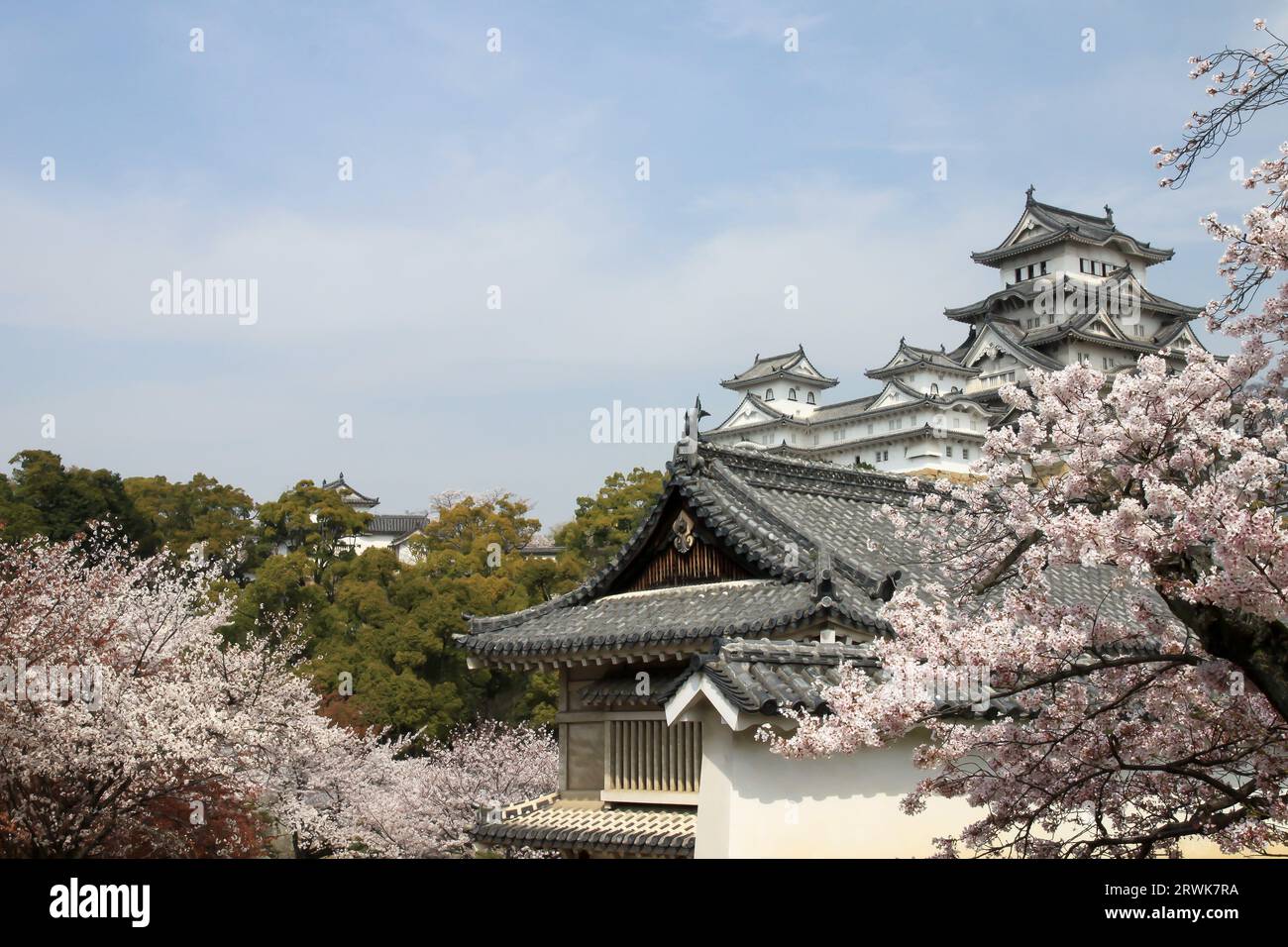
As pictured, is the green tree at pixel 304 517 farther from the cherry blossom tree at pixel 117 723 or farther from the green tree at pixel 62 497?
the cherry blossom tree at pixel 117 723

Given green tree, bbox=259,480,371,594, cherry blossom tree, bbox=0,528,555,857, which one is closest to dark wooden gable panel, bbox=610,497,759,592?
cherry blossom tree, bbox=0,528,555,857

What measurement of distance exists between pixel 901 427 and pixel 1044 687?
62531 mm

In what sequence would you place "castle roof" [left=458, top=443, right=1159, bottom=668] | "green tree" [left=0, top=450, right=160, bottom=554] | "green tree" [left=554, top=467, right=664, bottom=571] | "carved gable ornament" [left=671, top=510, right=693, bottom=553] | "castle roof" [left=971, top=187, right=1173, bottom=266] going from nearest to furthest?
"castle roof" [left=458, top=443, right=1159, bottom=668] < "carved gable ornament" [left=671, top=510, right=693, bottom=553] < "green tree" [left=0, top=450, right=160, bottom=554] < "green tree" [left=554, top=467, right=664, bottom=571] < "castle roof" [left=971, top=187, right=1173, bottom=266]

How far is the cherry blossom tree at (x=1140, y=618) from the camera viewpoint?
7.26m

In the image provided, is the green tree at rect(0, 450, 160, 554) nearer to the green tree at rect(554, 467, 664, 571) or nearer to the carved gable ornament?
the green tree at rect(554, 467, 664, 571)

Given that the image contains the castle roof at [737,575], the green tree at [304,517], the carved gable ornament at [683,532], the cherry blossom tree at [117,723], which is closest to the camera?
the castle roof at [737,575]

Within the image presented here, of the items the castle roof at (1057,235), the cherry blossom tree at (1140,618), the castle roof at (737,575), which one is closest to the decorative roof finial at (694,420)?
the castle roof at (737,575)

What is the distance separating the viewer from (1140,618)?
8383 millimetres

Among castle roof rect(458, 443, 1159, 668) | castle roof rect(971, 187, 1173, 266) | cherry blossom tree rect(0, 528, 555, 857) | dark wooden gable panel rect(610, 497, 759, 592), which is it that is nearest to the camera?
castle roof rect(458, 443, 1159, 668)

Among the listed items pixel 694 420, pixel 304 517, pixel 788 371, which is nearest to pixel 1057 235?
pixel 788 371

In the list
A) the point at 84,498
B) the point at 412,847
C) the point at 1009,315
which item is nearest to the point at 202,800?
the point at 412,847

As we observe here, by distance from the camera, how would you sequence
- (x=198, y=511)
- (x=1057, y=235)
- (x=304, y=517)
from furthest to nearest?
(x=1057, y=235), (x=198, y=511), (x=304, y=517)

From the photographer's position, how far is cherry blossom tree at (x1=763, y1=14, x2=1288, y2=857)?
7.26m

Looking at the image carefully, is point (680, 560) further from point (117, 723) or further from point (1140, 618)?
point (1140, 618)
